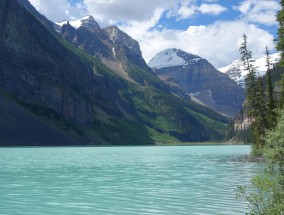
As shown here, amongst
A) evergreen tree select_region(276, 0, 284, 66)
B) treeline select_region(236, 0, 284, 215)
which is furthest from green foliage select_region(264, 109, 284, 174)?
evergreen tree select_region(276, 0, 284, 66)

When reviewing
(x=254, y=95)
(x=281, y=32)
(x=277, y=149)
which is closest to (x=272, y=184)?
(x=277, y=149)

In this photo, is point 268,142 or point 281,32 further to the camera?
point 281,32

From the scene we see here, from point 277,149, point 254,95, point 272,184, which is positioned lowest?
point 272,184

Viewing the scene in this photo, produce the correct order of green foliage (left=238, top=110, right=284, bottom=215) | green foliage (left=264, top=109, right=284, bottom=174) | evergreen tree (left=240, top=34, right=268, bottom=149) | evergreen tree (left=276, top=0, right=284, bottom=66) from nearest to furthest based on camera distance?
green foliage (left=238, top=110, right=284, bottom=215) < green foliage (left=264, top=109, right=284, bottom=174) < evergreen tree (left=276, top=0, right=284, bottom=66) < evergreen tree (left=240, top=34, right=268, bottom=149)

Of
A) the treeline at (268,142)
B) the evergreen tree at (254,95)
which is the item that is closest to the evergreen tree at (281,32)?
the treeline at (268,142)

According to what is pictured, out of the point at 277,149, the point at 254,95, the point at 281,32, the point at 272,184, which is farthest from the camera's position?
the point at 254,95

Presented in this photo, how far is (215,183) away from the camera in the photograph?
43219 mm

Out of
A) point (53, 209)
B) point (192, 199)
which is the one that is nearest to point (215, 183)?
point (192, 199)

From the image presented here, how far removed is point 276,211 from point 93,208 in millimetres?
15029

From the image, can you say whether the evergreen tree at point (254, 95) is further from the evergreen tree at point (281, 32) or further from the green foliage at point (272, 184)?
the green foliage at point (272, 184)

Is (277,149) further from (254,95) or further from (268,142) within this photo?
(254,95)

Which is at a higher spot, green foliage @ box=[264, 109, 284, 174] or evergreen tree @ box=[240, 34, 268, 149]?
evergreen tree @ box=[240, 34, 268, 149]

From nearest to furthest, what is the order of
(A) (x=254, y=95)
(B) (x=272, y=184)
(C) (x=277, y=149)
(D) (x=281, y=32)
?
1. (B) (x=272, y=184)
2. (C) (x=277, y=149)
3. (D) (x=281, y=32)
4. (A) (x=254, y=95)

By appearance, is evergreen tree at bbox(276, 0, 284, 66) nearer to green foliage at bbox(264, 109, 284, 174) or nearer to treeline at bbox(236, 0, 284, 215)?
treeline at bbox(236, 0, 284, 215)
